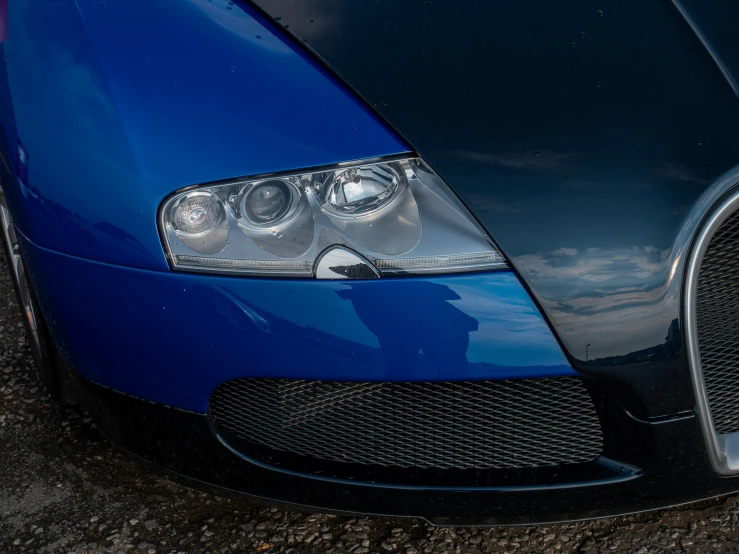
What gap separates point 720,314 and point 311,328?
709 mm

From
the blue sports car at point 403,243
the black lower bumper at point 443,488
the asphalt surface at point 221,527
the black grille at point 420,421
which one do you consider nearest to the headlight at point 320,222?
the blue sports car at point 403,243

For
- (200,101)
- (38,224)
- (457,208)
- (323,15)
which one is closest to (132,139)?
(200,101)

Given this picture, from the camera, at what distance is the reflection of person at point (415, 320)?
1369 mm

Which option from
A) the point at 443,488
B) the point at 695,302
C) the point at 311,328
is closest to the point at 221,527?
the point at 443,488

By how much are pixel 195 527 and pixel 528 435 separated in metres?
0.83

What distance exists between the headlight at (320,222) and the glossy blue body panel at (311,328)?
1.6 inches

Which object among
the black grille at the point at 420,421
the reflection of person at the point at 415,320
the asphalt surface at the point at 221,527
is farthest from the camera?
the asphalt surface at the point at 221,527

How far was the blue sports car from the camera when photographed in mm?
1387

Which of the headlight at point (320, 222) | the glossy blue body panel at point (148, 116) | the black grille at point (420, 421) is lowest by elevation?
the black grille at point (420, 421)

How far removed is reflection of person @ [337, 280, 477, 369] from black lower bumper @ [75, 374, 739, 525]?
30cm

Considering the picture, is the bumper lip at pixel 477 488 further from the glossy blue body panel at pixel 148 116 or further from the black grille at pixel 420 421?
the glossy blue body panel at pixel 148 116

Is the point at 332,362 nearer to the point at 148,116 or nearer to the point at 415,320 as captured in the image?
the point at 415,320

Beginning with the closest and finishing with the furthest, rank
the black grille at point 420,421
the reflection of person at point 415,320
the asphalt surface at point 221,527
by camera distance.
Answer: the reflection of person at point 415,320 < the black grille at point 420,421 < the asphalt surface at point 221,527

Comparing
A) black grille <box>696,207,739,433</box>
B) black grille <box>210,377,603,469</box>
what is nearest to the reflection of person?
black grille <box>210,377,603,469</box>
